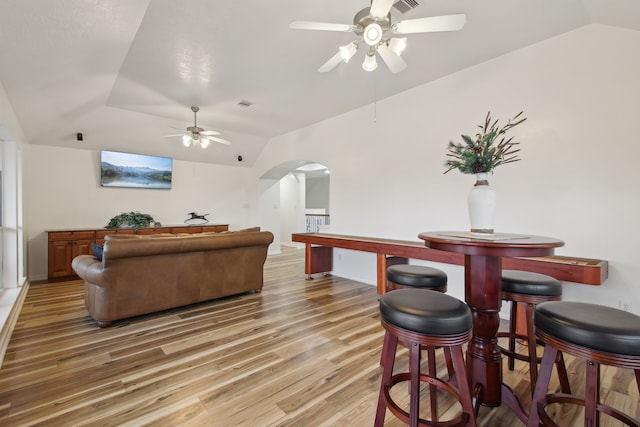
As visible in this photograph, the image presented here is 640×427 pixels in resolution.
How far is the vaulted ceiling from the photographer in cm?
232

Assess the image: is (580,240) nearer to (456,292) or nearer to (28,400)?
(456,292)

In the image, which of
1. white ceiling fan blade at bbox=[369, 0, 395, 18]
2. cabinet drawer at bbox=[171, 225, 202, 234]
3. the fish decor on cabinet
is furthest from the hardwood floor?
the fish decor on cabinet

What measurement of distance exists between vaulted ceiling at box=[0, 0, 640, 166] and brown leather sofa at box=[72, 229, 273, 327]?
182 cm

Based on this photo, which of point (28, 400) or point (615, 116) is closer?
point (28, 400)

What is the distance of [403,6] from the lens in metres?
2.36

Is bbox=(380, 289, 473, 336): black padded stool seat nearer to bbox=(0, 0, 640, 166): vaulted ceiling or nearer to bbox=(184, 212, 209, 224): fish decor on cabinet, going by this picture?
bbox=(0, 0, 640, 166): vaulted ceiling

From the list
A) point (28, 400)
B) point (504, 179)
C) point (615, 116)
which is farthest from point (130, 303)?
point (615, 116)

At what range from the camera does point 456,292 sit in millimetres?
3635

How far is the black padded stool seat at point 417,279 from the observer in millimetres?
2070

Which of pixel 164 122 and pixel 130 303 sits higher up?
pixel 164 122

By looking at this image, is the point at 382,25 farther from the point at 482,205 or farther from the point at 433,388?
the point at 433,388

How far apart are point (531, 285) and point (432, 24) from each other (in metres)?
1.80

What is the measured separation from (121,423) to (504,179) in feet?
12.6

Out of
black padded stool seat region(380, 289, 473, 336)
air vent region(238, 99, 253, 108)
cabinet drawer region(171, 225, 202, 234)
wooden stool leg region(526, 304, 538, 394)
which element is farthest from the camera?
cabinet drawer region(171, 225, 202, 234)
